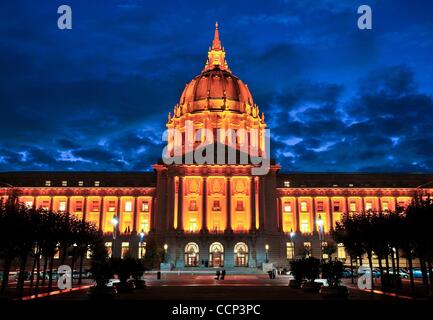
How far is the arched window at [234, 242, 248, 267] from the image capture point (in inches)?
3812

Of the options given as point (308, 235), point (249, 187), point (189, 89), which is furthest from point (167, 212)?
point (189, 89)

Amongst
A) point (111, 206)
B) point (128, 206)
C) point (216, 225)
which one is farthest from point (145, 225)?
point (216, 225)

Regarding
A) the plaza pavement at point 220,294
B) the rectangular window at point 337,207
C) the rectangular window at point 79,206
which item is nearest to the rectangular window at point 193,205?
A: the rectangular window at point 79,206

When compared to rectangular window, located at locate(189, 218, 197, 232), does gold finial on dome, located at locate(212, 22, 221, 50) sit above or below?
above

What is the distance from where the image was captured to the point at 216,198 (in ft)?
340

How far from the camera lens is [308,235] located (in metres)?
106

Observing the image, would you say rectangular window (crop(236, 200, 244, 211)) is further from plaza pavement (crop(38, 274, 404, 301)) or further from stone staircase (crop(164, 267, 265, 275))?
plaza pavement (crop(38, 274, 404, 301))

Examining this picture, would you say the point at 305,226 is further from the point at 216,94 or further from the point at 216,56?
the point at 216,56

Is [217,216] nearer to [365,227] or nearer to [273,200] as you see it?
[273,200]

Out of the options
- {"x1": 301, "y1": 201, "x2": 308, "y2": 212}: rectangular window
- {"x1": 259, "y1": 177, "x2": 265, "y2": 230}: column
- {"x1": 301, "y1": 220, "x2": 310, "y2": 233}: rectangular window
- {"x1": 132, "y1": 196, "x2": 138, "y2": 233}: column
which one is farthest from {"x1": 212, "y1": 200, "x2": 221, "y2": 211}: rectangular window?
{"x1": 301, "y1": 201, "x2": 308, "y2": 212}: rectangular window

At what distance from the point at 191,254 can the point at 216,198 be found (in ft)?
44.0

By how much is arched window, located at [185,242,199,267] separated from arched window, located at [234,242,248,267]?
25.5ft
